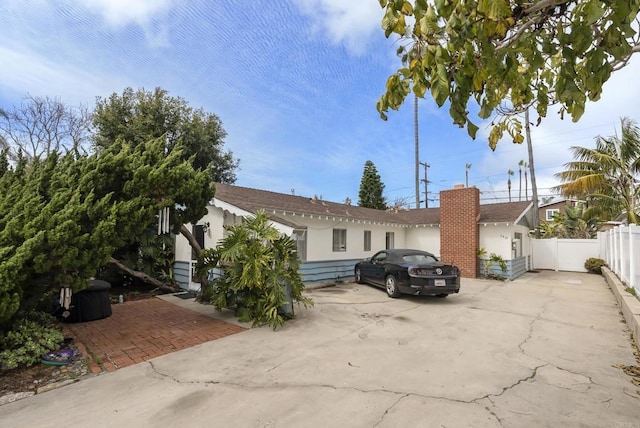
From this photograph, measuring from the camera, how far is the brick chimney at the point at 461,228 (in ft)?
50.8

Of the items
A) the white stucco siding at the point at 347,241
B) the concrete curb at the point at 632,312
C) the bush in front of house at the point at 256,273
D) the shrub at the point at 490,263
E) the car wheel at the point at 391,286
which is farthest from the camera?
the shrub at the point at 490,263

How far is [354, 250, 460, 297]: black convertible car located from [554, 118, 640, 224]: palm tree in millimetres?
10702

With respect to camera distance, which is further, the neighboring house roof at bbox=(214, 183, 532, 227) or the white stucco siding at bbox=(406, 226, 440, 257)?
the white stucco siding at bbox=(406, 226, 440, 257)

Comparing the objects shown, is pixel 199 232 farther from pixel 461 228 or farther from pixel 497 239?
pixel 497 239

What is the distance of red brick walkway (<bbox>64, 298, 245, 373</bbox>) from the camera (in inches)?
209

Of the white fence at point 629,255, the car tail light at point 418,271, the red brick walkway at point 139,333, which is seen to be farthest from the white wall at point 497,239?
the red brick walkway at point 139,333

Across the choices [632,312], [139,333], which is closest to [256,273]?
[139,333]

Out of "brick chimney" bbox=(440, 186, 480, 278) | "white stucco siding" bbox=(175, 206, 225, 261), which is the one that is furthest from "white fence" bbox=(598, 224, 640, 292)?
"white stucco siding" bbox=(175, 206, 225, 261)

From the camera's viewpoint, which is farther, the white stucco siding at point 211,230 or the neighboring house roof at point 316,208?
the neighboring house roof at point 316,208

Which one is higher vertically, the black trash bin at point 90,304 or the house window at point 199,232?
the house window at point 199,232

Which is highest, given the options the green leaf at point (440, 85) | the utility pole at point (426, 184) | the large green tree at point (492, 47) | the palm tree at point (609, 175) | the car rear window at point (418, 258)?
the utility pole at point (426, 184)

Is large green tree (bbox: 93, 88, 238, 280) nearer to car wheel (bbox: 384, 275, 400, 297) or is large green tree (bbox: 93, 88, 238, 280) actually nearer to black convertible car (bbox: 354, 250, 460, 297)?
black convertible car (bbox: 354, 250, 460, 297)

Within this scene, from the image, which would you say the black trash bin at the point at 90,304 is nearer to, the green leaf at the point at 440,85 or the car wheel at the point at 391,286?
the car wheel at the point at 391,286

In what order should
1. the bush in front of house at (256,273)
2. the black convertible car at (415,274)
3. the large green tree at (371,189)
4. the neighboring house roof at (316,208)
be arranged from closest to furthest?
the bush in front of house at (256,273)
the black convertible car at (415,274)
the neighboring house roof at (316,208)
the large green tree at (371,189)
